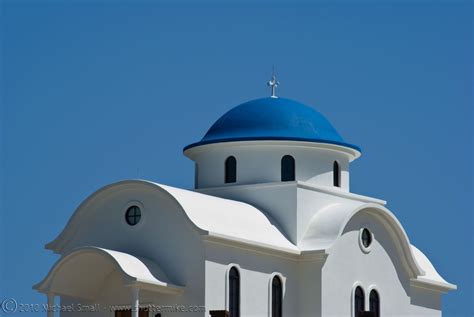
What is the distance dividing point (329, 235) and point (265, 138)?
3.58 metres

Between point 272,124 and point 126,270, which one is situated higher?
point 272,124

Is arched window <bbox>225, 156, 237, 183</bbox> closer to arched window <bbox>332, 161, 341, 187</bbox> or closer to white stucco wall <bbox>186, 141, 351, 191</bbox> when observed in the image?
white stucco wall <bbox>186, 141, 351, 191</bbox>

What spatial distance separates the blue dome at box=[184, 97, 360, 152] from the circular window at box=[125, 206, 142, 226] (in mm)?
4674

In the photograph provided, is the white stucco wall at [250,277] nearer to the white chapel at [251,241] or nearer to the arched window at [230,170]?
the white chapel at [251,241]

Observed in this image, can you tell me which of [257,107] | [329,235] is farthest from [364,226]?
[257,107]

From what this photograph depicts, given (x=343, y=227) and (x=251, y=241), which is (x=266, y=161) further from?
(x=251, y=241)

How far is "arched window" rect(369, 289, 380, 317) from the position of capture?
42.3 meters

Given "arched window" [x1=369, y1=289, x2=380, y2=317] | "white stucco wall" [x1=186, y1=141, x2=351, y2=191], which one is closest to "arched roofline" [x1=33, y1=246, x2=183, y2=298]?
"white stucco wall" [x1=186, y1=141, x2=351, y2=191]

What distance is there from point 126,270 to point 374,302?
27.7 ft

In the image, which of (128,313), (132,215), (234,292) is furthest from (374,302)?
(132,215)

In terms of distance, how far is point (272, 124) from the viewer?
43.2 meters

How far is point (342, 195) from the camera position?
43.3m

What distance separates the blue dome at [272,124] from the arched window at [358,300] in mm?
4426

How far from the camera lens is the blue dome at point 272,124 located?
4306cm
